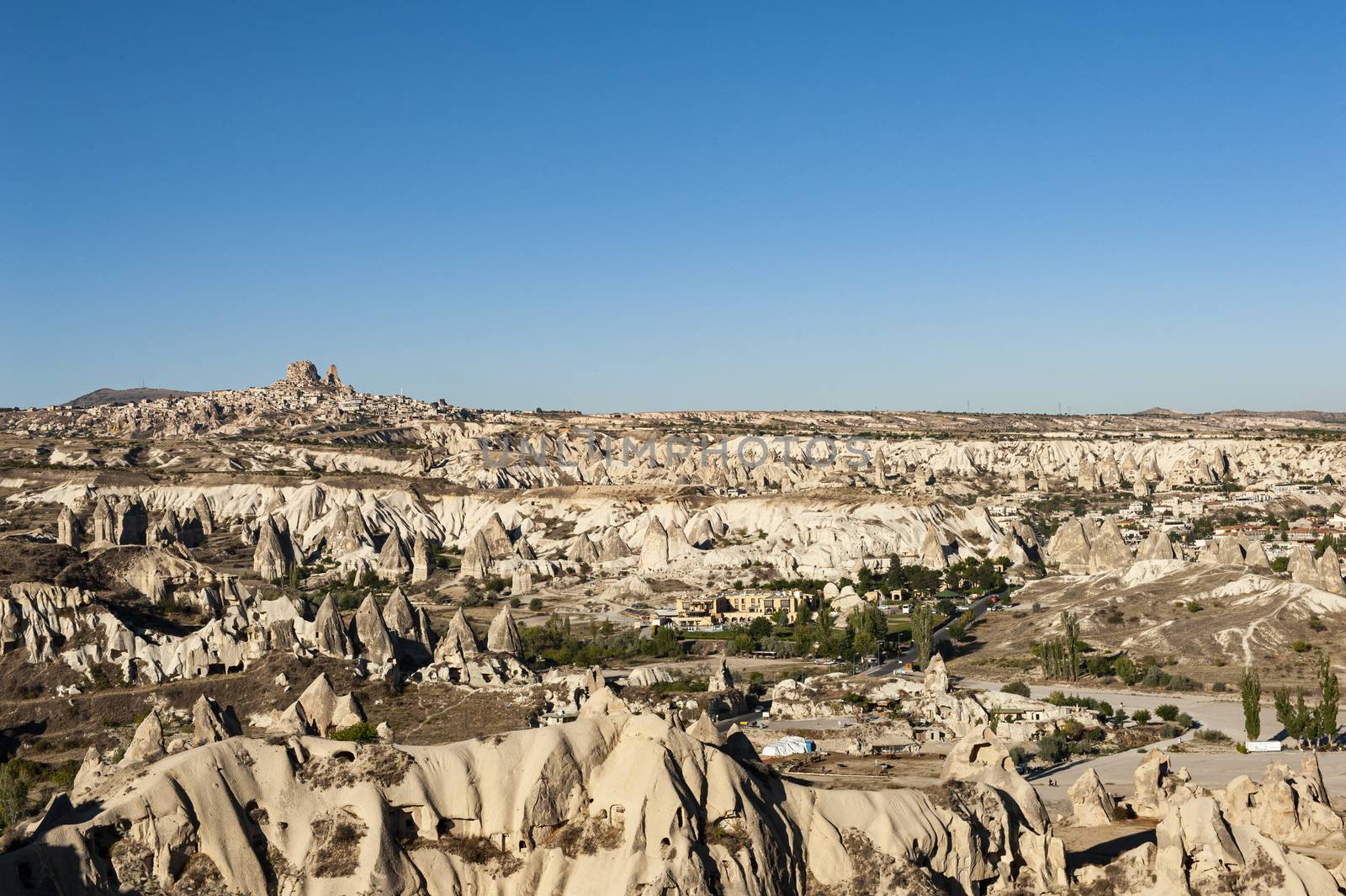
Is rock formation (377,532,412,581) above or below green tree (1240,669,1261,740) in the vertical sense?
below

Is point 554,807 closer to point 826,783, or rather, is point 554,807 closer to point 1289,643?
point 826,783

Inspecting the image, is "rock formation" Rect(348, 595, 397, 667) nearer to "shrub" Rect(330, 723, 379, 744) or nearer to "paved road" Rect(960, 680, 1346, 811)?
"shrub" Rect(330, 723, 379, 744)

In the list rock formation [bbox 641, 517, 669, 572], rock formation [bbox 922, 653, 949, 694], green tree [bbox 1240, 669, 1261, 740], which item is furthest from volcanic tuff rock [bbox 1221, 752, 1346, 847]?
rock formation [bbox 641, 517, 669, 572]

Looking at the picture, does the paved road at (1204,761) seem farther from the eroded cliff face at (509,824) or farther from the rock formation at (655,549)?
the rock formation at (655,549)

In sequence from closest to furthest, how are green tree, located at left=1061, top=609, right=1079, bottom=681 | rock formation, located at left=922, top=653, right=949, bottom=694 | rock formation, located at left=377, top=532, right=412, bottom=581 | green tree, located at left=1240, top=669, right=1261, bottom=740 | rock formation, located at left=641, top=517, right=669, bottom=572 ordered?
green tree, located at left=1240, top=669, right=1261, bottom=740, rock formation, located at left=922, top=653, right=949, bottom=694, green tree, located at left=1061, top=609, right=1079, bottom=681, rock formation, located at left=641, top=517, right=669, bottom=572, rock formation, located at left=377, top=532, right=412, bottom=581

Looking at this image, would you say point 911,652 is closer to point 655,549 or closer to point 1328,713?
point 1328,713

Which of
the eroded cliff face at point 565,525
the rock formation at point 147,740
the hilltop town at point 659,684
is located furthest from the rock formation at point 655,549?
the rock formation at point 147,740
